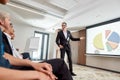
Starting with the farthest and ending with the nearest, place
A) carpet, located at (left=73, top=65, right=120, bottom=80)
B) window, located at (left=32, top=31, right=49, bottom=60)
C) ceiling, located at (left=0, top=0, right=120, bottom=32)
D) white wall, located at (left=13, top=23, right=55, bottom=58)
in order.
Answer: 1. window, located at (left=32, top=31, right=49, bottom=60)
2. white wall, located at (left=13, top=23, right=55, bottom=58)
3. ceiling, located at (left=0, top=0, right=120, bottom=32)
4. carpet, located at (left=73, top=65, right=120, bottom=80)

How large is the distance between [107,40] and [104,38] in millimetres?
144

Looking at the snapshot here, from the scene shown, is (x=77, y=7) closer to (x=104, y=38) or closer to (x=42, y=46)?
(x=104, y=38)

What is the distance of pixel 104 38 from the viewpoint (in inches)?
172

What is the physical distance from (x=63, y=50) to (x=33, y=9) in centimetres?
212

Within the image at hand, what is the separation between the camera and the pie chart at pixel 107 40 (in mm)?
3984

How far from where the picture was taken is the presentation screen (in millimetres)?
3959

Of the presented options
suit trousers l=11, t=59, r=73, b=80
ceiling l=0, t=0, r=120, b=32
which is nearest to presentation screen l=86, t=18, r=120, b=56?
ceiling l=0, t=0, r=120, b=32

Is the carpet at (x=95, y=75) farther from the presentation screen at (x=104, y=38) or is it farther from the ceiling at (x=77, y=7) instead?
the ceiling at (x=77, y=7)

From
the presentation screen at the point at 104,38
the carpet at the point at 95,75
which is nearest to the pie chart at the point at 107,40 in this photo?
the presentation screen at the point at 104,38

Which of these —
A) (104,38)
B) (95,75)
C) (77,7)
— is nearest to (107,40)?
(104,38)

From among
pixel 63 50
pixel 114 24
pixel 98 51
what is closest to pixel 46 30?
pixel 98 51

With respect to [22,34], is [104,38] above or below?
below

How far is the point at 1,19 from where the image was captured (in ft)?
4.30

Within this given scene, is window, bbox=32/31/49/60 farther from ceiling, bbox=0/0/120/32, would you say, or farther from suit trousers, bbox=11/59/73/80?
suit trousers, bbox=11/59/73/80
